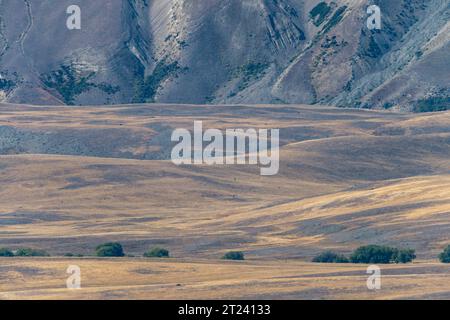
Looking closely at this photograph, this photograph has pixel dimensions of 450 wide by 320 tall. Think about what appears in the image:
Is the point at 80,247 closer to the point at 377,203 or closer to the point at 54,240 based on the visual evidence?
the point at 54,240

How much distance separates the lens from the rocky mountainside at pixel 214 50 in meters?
153

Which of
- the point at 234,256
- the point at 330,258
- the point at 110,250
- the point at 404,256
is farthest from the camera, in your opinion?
the point at 110,250

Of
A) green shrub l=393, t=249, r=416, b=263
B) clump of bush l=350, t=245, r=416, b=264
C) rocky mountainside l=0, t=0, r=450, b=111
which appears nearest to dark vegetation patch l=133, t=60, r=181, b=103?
rocky mountainside l=0, t=0, r=450, b=111

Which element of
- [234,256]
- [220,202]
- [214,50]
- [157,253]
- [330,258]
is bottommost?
[330,258]

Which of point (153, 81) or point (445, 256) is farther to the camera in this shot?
point (153, 81)

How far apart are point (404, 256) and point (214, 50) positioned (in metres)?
112

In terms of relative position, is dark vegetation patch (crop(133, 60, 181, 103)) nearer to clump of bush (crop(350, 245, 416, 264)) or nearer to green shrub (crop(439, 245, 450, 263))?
clump of bush (crop(350, 245, 416, 264))

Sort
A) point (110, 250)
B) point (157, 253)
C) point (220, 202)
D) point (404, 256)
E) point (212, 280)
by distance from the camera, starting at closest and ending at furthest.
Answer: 1. point (212, 280)
2. point (404, 256)
3. point (157, 253)
4. point (110, 250)
5. point (220, 202)

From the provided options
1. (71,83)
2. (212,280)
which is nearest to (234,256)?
(212,280)

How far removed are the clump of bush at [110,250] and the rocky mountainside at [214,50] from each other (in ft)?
289

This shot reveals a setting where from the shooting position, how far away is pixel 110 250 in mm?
57969

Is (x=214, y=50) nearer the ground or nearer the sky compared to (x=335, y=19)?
nearer the ground

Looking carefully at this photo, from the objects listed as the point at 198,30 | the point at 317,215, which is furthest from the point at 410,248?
the point at 198,30

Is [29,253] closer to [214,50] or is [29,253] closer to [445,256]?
[445,256]
